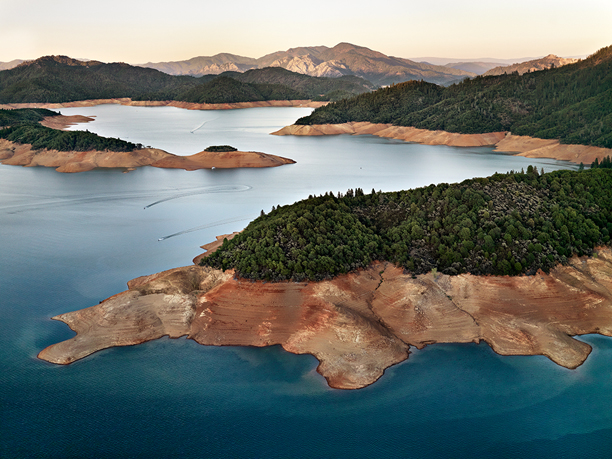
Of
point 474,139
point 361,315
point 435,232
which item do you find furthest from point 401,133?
point 361,315

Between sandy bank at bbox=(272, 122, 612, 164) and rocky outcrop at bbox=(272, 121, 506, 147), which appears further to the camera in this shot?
rocky outcrop at bbox=(272, 121, 506, 147)

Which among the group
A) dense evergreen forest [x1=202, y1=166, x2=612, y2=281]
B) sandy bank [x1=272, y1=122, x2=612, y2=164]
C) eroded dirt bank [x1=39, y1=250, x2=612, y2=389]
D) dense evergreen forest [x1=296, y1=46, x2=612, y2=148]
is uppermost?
dense evergreen forest [x1=296, y1=46, x2=612, y2=148]

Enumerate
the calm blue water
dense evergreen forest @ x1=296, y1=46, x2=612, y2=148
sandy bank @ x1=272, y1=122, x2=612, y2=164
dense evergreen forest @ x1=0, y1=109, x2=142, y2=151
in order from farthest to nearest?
dense evergreen forest @ x1=296, y1=46, x2=612, y2=148, dense evergreen forest @ x1=0, y1=109, x2=142, y2=151, sandy bank @ x1=272, y1=122, x2=612, y2=164, the calm blue water

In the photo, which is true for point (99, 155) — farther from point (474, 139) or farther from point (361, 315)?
point (474, 139)

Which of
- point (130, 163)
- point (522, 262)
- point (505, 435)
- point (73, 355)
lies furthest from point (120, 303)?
point (130, 163)

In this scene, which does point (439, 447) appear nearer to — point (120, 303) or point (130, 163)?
point (120, 303)

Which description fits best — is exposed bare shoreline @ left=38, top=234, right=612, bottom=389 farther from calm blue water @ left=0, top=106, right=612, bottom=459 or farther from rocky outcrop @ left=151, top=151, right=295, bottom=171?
rocky outcrop @ left=151, top=151, right=295, bottom=171

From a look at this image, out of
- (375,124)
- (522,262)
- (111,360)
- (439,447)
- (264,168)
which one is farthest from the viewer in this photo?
(375,124)

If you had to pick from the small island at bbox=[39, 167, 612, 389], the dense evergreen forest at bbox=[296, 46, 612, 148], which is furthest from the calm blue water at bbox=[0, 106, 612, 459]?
the dense evergreen forest at bbox=[296, 46, 612, 148]
